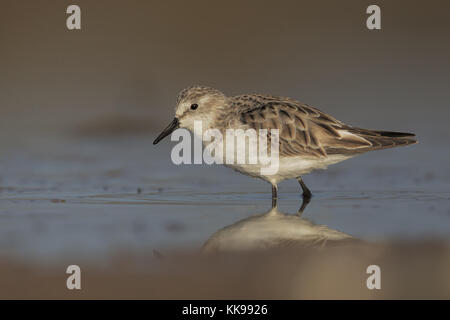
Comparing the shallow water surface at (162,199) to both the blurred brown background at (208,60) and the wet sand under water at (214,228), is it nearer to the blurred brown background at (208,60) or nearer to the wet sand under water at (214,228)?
the wet sand under water at (214,228)

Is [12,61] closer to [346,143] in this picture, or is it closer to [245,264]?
[346,143]

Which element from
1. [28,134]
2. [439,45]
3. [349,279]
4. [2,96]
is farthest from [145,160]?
[439,45]

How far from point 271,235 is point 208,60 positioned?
9713 mm

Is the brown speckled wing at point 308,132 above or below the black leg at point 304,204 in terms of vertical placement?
above

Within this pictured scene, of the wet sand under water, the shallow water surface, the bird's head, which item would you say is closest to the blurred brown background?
the shallow water surface

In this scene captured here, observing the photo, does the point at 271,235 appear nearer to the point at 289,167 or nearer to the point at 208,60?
the point at 289,167

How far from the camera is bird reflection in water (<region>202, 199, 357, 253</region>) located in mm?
6555

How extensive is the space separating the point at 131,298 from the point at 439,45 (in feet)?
45.3

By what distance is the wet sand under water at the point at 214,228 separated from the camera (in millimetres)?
5570

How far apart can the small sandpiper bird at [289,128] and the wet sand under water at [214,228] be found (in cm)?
41

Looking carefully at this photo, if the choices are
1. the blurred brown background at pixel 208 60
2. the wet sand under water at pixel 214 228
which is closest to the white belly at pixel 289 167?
the wet sand under water at pixel 214 228

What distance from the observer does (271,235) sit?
22.6 ft

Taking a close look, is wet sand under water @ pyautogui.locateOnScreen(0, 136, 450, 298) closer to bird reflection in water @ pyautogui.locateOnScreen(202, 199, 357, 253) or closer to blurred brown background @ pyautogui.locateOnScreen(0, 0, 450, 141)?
bird reflection in water @ pyautogui.locateOnScreen(202, 199, 357, 253)
